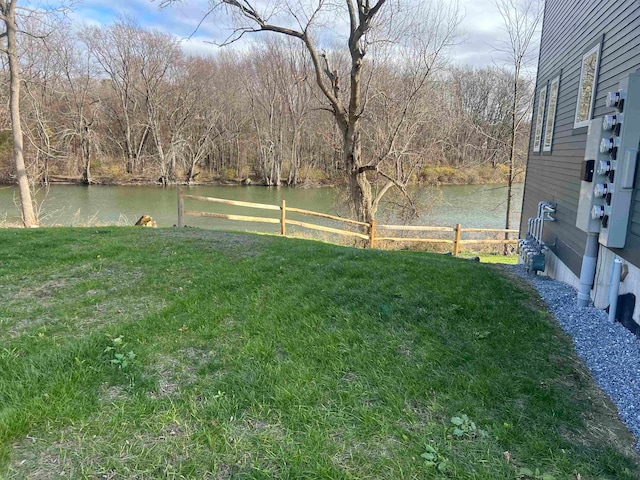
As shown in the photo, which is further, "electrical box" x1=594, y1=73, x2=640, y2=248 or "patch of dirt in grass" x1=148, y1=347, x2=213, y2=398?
"electrical box" x1=594, y1=73, x2=640, y2=248

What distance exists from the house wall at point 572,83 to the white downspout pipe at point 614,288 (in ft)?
0.33

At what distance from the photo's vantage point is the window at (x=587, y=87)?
16.7 feet

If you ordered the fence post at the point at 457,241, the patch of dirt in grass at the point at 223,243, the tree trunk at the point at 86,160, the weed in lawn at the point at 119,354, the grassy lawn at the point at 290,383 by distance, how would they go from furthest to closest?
1. the tree trunk at the point at 86,160
2. the fence post at the point at 457,241
3. the patch of dirt in grass at the point at 223,243
4. the weed in lawn at the point at 119,354
5. the grassy lawn at the point at 290,383

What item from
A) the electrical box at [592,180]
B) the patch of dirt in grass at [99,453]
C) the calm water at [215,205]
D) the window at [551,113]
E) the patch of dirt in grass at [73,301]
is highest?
the window at [551,113]

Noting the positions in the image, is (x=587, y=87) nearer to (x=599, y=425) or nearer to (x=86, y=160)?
(x=599, y=425)

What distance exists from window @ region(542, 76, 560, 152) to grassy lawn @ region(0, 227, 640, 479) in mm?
4349

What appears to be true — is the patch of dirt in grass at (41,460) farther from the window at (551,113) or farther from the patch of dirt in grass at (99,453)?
the window at (551,113)

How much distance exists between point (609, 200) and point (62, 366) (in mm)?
4431

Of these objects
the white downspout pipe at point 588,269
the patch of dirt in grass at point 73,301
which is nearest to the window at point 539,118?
the white downspout pipe at point 588,269

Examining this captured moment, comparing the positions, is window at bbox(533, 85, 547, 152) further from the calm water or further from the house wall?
the calm water

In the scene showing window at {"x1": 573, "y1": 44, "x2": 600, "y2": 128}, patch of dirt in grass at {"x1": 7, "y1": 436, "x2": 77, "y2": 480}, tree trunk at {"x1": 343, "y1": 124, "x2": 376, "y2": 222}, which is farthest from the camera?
tree trunk at {"x1": 343, "y1": 124, "x2": 376, "y2": 222}

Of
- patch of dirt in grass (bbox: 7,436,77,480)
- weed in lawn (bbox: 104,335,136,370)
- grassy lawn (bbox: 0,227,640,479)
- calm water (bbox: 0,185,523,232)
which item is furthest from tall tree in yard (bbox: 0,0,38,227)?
patch of dirt in grass (bbox: 7,436,77,480)

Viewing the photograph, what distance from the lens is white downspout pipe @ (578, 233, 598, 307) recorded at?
4082 mm

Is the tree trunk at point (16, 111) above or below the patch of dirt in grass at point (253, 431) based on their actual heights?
above
